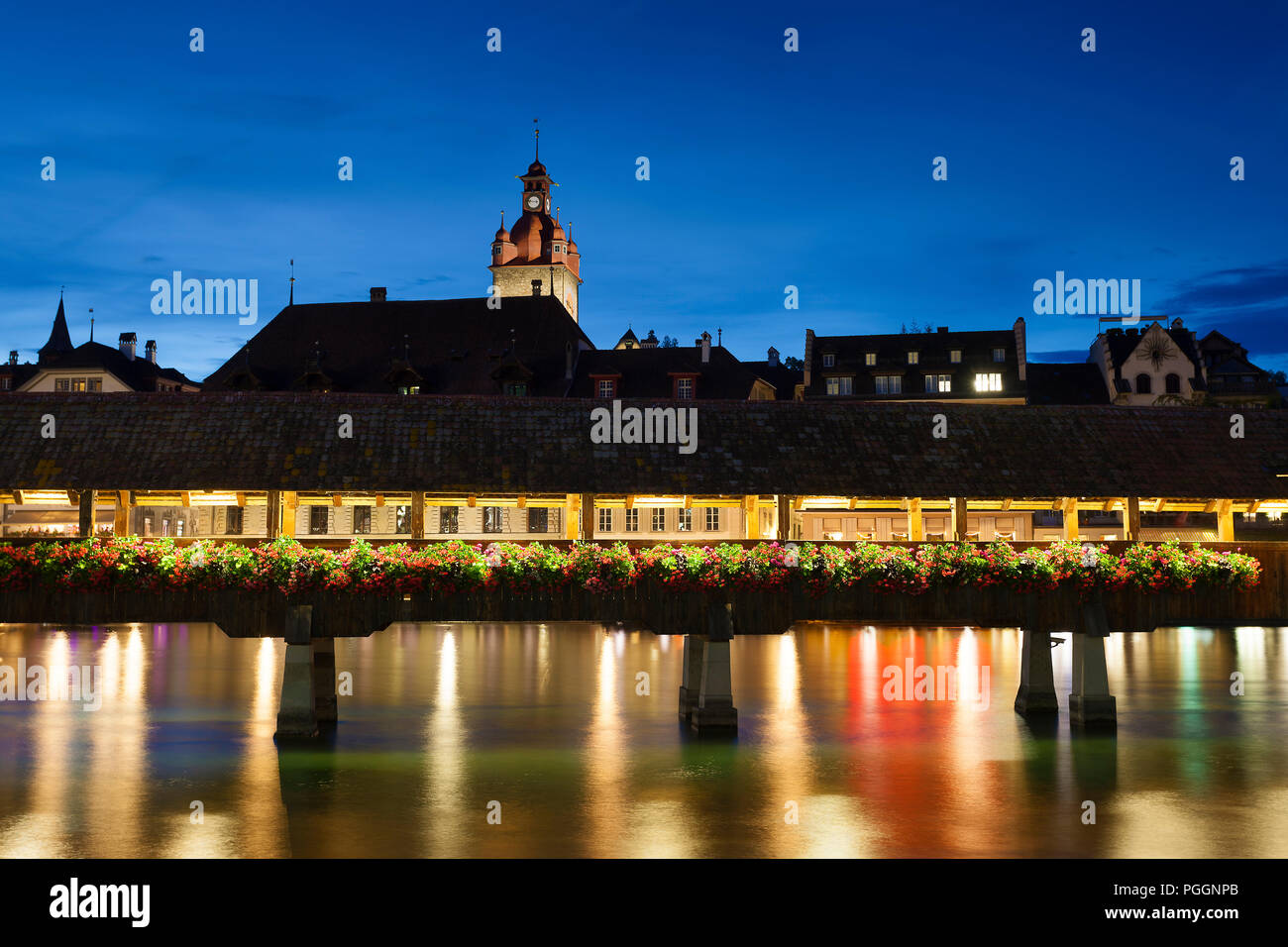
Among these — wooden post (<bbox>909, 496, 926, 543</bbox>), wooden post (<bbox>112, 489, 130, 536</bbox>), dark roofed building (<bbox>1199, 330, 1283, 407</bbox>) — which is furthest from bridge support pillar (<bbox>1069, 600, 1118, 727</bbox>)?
dark roofed building (<bbox>1199, 330, 1283, 407</bbox>)

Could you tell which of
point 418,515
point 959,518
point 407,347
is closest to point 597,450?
point 418,515

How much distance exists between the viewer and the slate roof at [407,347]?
67750 millimetres

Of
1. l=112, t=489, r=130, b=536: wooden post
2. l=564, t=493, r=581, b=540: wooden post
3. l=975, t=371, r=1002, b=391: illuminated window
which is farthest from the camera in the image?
l=975, t=371, r=1002, b=391: illuminated window

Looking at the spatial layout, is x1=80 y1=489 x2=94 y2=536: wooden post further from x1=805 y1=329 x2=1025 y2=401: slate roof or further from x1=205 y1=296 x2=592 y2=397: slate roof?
x1=805 y1=329 x2=1025 y2=401: slate roof

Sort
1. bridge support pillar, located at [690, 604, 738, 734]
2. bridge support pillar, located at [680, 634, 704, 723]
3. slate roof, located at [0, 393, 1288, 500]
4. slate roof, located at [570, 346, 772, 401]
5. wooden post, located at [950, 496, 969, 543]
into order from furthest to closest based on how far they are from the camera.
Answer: slate roof, located at [570, 346, 772, 401] → bridge support pillar, located at [680, 634, 704, 723] → wooden post, located at [950, 496, 969, 543] → slate roof, located at [0, 393, 1288, 500] → bridge support pillar, located at [690, 604, 738, 734]

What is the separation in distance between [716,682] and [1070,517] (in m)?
9.58

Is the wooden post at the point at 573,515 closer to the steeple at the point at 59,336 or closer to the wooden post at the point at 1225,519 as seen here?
the wooden post at the point at 1225,519

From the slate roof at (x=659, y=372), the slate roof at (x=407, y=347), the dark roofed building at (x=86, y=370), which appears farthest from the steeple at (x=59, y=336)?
the slate roof at (x=659, y=372)

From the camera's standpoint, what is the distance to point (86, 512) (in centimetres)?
2648

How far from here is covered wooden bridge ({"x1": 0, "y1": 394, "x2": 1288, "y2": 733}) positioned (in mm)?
25562

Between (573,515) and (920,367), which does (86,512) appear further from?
(920,367)

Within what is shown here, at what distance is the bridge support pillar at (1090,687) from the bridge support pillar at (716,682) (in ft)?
25.8

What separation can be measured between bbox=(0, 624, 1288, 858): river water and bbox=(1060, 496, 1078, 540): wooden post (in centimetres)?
484
